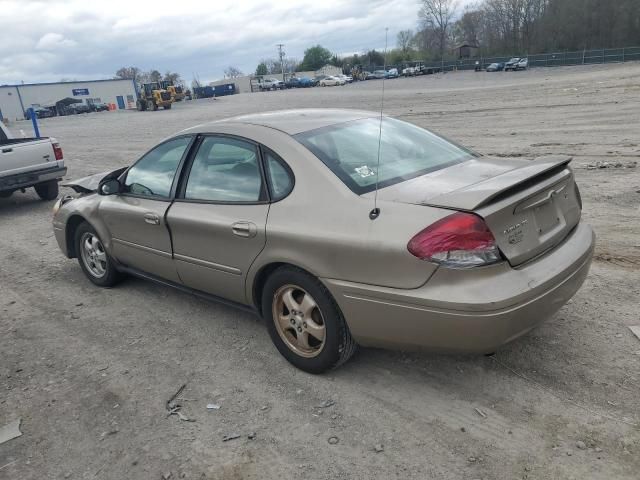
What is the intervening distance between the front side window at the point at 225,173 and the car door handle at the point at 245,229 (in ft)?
0.57

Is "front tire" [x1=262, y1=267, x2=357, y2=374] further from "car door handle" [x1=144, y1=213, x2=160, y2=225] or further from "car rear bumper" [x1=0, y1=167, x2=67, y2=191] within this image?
"car rear bumper" [x1=0, y1=167, x2=67, y2=191]

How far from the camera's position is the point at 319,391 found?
3.33 m

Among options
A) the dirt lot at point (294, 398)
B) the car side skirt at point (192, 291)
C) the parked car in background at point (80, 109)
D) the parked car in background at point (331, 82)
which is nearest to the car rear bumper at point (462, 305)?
the dirt lot at point (294, 398)

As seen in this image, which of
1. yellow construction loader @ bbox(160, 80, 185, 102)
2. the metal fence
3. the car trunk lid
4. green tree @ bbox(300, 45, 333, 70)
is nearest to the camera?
the car trunk lid

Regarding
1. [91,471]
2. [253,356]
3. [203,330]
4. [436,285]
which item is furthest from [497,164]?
[91,471]

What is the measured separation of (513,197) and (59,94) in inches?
3935

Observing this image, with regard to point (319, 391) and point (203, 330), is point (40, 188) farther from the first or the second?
point (319, 391)

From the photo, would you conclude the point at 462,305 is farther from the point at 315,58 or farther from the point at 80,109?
the point at 315,58

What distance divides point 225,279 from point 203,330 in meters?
0.70

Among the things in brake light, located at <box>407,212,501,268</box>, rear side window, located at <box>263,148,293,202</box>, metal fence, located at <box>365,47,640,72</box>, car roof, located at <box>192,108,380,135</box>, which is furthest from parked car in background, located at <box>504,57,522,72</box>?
brake light, located at <box>407,212,501,268</box>

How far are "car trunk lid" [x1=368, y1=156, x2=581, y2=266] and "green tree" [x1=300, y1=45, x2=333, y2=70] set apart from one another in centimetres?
12534

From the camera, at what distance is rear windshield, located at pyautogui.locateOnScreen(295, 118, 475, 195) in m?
3.31

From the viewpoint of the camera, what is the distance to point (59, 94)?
8938 cm

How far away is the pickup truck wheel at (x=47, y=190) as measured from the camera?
10312mm
